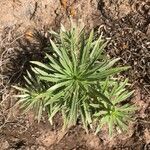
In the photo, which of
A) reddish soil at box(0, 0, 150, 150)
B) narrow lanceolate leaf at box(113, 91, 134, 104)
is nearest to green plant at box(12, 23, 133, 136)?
narrow lanceolate leaf at box(113, 91, 134, 104)

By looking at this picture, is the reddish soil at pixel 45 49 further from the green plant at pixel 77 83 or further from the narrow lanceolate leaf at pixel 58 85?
the narrow lanceolate leaf at pixel 58 85

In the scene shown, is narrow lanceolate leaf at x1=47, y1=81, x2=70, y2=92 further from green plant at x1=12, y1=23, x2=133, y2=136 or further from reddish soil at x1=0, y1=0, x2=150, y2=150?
reddish soil at x1=0, y1=0, x2=150, y2=150

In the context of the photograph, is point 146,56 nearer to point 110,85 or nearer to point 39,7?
point 110,85

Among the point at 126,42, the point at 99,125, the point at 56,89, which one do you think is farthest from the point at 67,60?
the point at 126,42

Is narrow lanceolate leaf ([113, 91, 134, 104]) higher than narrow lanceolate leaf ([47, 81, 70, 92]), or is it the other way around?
narrow lanceolate leaf ([47, 81, 70, 92])

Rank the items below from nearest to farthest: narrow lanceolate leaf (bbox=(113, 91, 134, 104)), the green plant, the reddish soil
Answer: the green plant → narrow lanceolate leaf (bbox=(113, 91, 134, 104)) → the reddish soil
